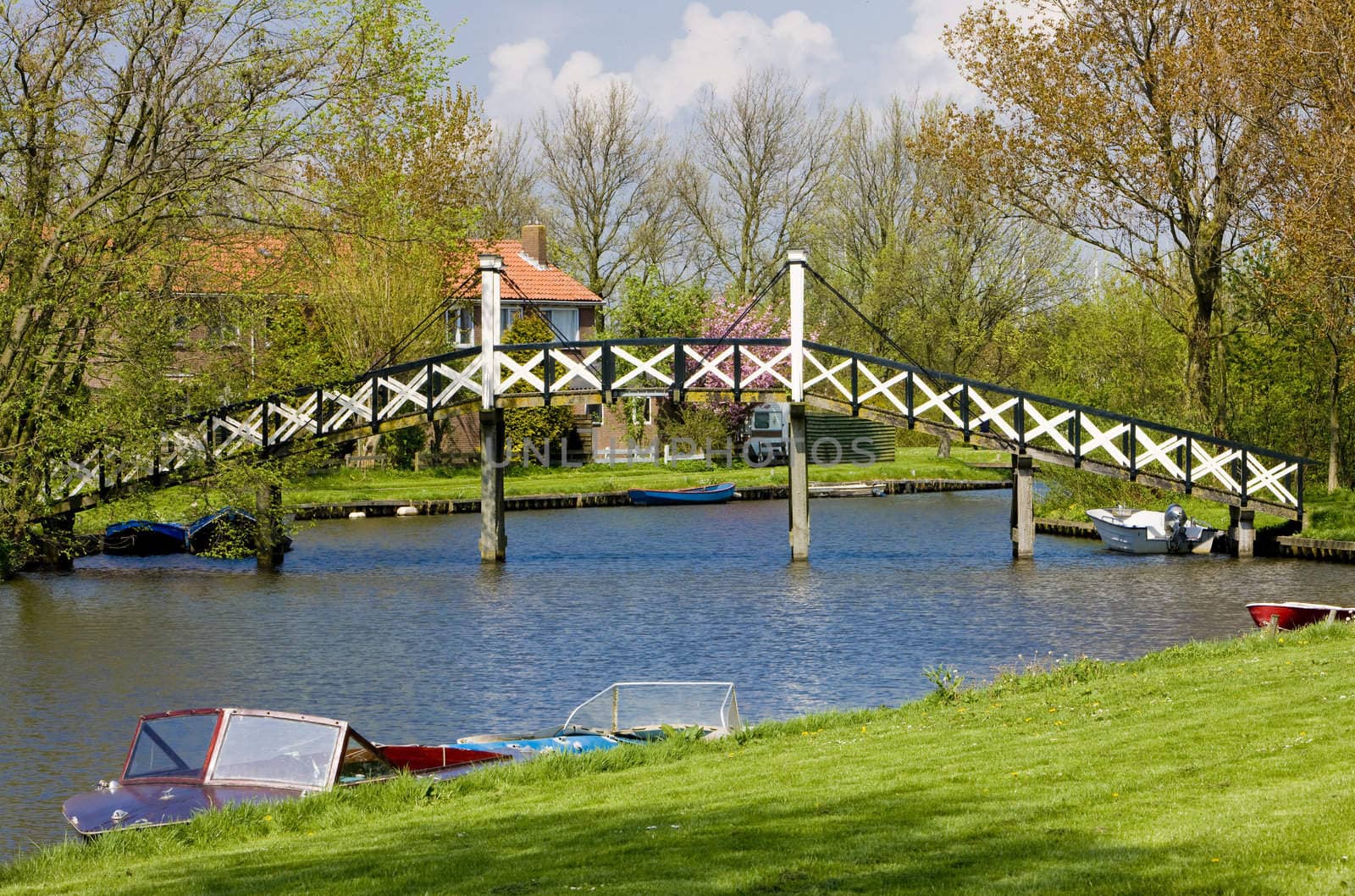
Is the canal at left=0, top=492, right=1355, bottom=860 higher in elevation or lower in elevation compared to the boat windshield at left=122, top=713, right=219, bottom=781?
lower

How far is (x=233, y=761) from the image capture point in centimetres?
1499

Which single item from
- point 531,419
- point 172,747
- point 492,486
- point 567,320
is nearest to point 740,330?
point 567,320

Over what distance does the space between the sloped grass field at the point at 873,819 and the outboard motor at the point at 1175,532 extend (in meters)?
27.5

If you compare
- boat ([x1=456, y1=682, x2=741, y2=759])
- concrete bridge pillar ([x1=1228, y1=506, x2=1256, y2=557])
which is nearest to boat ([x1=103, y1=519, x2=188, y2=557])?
concrete bridge pillar ([x1=1228, y1=506, x2=1256, y2=557])

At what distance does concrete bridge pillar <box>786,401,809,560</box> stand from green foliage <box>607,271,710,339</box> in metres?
37.8

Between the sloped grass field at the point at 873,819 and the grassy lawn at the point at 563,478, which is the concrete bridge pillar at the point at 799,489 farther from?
the sloped grass field at the point at 873,819

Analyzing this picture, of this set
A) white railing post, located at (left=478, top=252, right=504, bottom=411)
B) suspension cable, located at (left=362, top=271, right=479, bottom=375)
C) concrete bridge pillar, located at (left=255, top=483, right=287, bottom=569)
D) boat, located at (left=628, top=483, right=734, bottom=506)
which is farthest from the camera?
boat, located at (left=628, top=483, right=734, bottom=506)

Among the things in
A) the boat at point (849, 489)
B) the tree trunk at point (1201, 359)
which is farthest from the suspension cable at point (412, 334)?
the tree trunk at point (1201, 359)

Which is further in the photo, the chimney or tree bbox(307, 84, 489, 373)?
the chimney

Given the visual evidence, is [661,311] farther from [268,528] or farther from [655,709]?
[655,709]

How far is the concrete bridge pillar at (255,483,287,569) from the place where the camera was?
38000mm

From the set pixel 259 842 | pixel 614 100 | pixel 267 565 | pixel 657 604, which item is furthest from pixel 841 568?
pixel 614 100

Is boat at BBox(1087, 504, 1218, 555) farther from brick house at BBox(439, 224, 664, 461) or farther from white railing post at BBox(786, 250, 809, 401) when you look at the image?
brick house at BBox(439, 224, 664, 461)

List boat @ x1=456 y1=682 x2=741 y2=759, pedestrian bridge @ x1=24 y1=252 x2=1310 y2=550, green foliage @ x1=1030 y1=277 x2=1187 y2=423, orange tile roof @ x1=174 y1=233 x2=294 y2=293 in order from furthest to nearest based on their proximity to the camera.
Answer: green foliage @ x1=1030 y1=277 x2=1187 y2=423 < pedestrian bridge @ x1=24 y1=252 x2=1310 y2=550 < orange tile roof @ x1=174 y1=233 x2=294 y2=293 < boat @ x1=456 y1=682 x2=741 y2=759
